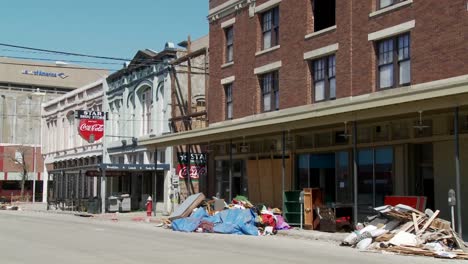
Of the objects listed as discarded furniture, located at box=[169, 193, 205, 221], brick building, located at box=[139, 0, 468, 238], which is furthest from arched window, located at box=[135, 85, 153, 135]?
discarded furniture, located at box=[169, 193, 205, 221]

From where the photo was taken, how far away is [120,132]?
1796 inches

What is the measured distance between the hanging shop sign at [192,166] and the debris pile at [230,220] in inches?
224

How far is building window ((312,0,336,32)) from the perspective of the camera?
27.8m

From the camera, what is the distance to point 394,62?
23.4 meters

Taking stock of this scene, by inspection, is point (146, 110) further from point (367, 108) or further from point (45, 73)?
point (45, 73)

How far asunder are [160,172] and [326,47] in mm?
16486

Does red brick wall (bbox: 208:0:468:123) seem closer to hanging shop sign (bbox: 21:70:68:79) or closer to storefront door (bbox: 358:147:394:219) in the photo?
storefront door (bbox: 358:147:394:219)

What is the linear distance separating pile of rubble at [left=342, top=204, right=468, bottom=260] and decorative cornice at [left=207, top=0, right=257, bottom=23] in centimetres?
1564

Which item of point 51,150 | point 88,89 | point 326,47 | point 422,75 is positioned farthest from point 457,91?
point 51,150

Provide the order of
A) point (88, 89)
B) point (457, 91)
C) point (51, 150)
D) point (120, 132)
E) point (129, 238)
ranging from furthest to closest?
point (51, 150), point (88, 89), point (120, 132), point (129, 238), point (457, 91)

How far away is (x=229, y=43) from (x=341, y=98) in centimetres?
997

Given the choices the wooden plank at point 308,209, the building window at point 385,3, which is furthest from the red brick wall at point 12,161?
Answer: the building window at point 385,3

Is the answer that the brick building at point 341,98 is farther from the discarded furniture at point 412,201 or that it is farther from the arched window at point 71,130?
the arched window at point 71,130

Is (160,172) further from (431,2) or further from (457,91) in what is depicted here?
(457,91)
